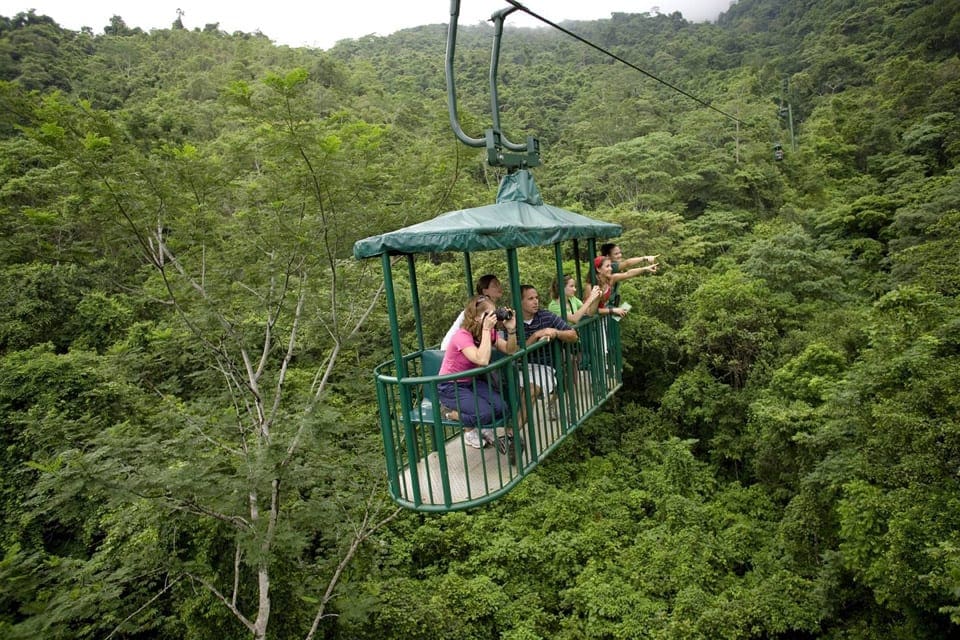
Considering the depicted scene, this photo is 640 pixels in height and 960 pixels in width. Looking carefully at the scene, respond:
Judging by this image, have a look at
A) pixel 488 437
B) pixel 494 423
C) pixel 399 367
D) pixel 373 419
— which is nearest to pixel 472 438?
pixel 488 437

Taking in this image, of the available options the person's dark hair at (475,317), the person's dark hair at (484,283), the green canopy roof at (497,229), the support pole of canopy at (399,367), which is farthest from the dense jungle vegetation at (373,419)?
the person's dark hair at (475,317)

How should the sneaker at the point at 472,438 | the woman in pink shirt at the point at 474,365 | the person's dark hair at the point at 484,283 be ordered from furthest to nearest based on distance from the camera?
the sneaker at the point at 472,438 < the person's dark hair at the point at 484,283 < the woman in pink shirt at the point at 474,365

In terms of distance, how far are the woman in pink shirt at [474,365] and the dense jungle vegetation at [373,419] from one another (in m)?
3.08

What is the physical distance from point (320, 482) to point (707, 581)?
20.3ft

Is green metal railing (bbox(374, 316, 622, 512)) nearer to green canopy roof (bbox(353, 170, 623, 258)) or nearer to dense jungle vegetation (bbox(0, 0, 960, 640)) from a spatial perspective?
green canopy roof (bbox(353, 170, 623, 258))

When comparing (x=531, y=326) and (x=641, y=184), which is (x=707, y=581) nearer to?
(x=531, y=326)

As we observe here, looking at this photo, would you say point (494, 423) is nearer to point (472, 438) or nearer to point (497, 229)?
point (472, 438)

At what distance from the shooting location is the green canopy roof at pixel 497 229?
279cm

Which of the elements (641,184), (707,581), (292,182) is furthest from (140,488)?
(641,184)

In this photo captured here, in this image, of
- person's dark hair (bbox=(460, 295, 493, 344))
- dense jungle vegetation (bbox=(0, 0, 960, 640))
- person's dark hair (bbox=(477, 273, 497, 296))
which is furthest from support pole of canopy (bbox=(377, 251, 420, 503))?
dense jungle vegetation (bbox=(0, 0, 960, 640))

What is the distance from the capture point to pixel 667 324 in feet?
41.8

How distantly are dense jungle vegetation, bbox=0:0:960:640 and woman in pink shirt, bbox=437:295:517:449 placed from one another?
10.1 feet

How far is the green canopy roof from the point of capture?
2785 mm

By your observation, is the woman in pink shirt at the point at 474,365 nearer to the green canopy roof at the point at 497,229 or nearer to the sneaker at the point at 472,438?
the green canopy roof at the point at 497,229
